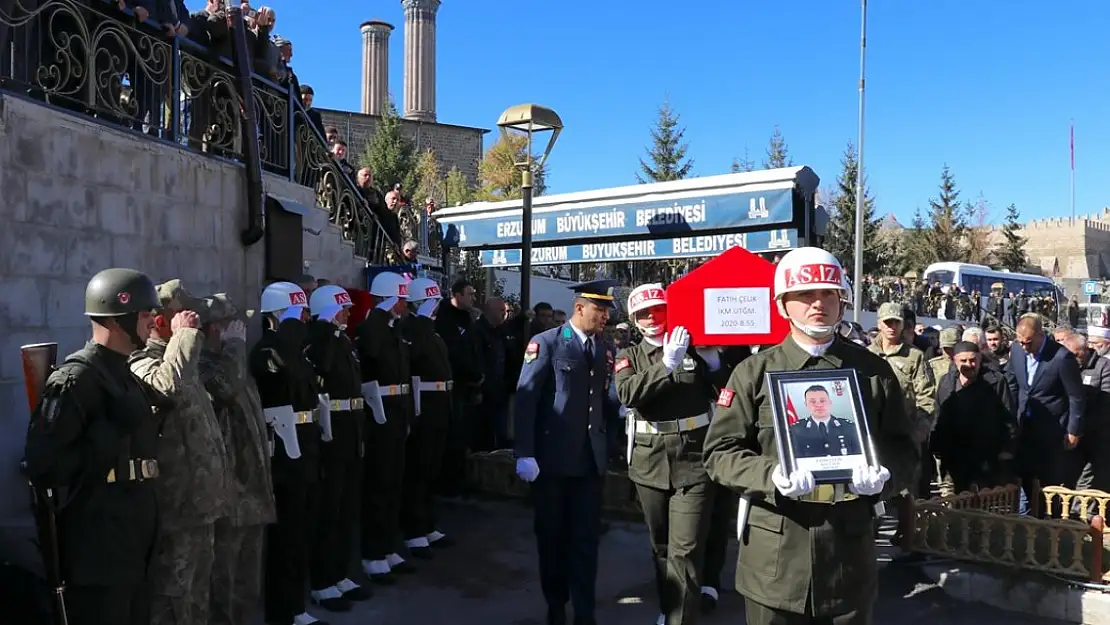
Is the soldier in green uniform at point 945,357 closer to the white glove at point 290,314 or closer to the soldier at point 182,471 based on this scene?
the white glove at point 290,314

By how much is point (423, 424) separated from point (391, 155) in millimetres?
34665

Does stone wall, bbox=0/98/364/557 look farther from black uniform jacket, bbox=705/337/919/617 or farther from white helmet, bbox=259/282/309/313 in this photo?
black uniform jacket, bbox=705/337/919/617

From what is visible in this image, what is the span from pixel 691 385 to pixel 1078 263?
7256 centimetres

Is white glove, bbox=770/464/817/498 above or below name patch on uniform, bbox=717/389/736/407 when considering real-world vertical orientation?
below

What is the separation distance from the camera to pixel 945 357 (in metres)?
8.85

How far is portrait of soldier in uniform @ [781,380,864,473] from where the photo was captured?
125 inches

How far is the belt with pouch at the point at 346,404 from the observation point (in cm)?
588

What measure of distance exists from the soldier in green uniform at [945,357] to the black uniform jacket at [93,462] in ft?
23.4

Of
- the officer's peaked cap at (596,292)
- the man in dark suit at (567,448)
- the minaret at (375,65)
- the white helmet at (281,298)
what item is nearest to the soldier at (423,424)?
the white helmet at (281,298)

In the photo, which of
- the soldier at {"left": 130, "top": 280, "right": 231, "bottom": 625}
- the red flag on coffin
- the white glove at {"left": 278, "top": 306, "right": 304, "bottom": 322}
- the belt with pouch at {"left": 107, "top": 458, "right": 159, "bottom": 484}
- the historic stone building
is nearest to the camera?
the red flag on coffin

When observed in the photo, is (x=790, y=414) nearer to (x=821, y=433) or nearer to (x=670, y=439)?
(x=821, y=433)

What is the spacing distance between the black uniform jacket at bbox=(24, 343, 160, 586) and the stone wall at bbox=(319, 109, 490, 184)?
150ft

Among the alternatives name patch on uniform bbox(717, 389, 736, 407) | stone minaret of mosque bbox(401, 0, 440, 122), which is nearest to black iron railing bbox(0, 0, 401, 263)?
name patch on uniform bbox(717, 389, 736, 407)

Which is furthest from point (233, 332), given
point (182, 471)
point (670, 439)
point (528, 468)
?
point (670, 439)
